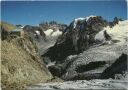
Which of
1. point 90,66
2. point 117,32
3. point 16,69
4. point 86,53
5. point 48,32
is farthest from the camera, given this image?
point 48,32

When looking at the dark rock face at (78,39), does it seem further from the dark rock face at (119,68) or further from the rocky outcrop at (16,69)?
the rocky outcrop at (16,69)

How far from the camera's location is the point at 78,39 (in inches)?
2099

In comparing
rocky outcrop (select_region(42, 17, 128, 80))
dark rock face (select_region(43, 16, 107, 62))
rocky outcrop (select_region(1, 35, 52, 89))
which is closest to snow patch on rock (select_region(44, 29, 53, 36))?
rocky outcrop (select_region(42, 17, 128, 80))

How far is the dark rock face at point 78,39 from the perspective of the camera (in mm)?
50562

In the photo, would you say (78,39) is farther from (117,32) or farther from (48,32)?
(48,32)

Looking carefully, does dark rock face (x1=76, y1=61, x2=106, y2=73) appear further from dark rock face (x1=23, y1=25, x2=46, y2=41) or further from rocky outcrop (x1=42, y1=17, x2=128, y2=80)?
dark rock face (x1=23, y1=25, x2=46, y2=41)

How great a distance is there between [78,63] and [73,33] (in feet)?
69.6

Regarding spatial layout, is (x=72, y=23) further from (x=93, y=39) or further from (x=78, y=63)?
(x=78, y=63)

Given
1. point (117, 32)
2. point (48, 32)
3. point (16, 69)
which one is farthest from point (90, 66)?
point (48, 32)

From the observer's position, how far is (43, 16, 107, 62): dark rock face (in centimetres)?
5056

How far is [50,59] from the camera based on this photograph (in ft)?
173

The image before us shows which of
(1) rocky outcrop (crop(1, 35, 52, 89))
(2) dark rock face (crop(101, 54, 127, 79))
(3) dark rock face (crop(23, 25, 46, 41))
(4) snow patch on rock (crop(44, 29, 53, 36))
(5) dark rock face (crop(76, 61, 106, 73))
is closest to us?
(1) rocky outcrop (crop(1, 35, 52, 89))

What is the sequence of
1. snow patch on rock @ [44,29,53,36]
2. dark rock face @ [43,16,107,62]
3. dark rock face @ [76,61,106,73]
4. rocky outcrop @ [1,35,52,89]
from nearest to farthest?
rocky outcrop @ [1,35,52,89] < dark rock face @ [76,61,106,73] < dark rock face @ [43,16,107,62] < snow patch on rock @ [44,29,53,36]

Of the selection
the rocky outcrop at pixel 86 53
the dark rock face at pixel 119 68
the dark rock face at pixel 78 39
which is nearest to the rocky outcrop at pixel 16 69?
the dark rock face at pixel 119 68
